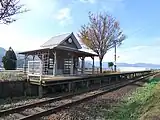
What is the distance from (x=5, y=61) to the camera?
121 feet

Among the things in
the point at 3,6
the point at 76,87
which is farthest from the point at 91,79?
the point at 3,6

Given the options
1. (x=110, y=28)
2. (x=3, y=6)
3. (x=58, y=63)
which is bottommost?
(x=58, y=63)

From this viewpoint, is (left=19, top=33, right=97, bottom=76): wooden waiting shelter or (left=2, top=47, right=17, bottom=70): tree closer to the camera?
(left=19, top=33, right=97, bottom=76): wooden waiting shelter

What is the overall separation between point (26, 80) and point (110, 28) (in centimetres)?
3061

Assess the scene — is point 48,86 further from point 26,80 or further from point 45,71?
point 45,71

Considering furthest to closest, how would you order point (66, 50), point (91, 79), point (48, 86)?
point (66, 50)
point (91, 79)
point (48, 86)

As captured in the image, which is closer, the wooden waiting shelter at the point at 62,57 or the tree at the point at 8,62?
the wooden waiting shelter at the point at 62,57

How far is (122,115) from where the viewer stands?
9.97m

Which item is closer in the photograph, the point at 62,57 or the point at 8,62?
the point at 62,57

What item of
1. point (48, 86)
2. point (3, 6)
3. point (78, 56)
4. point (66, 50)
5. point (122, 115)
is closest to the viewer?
point (122, 115)

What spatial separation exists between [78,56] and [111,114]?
70.0 ft

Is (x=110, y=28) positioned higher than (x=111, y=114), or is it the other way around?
(x=110, y=28)

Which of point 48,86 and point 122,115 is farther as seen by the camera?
Result: point 48,86

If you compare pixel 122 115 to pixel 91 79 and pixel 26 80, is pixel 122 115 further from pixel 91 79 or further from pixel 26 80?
pixel 91 79
